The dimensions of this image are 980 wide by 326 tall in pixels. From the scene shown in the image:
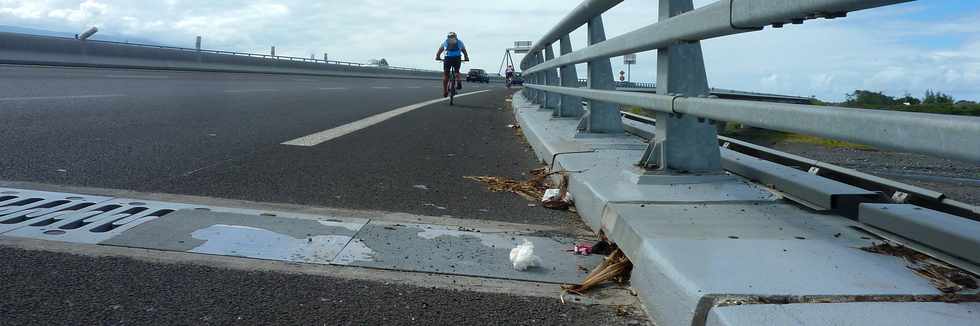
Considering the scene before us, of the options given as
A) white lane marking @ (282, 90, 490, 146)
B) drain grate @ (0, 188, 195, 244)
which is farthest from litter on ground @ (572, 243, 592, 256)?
white lane marking @ (282, 90, 490, 146)

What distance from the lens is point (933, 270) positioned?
2109 millimetres

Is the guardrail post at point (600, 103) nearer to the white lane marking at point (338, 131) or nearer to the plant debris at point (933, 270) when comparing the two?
the white lane marking at point (338, 131)

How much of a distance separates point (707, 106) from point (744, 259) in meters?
0.87

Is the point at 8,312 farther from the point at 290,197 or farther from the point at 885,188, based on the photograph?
the point at 885,188

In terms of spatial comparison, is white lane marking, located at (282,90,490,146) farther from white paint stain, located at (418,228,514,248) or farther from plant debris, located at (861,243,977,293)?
plant debris, located at (861,243,977,293)

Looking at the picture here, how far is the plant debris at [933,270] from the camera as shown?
1.98 metres

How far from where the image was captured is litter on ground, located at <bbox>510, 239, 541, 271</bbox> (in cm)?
273

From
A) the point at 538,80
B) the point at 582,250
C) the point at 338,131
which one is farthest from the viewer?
the point at 538,80

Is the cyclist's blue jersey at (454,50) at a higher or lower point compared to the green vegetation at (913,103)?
higher

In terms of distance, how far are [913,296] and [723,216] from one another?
3.23ft

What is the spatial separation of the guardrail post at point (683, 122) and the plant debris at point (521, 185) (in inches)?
37.5

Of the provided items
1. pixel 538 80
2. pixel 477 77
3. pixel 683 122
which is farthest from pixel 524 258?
pixel 477 77

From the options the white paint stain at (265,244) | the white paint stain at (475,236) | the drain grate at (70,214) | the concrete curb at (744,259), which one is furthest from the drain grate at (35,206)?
the concrete curb at (744,259)

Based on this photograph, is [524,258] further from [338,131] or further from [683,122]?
[338,131]
